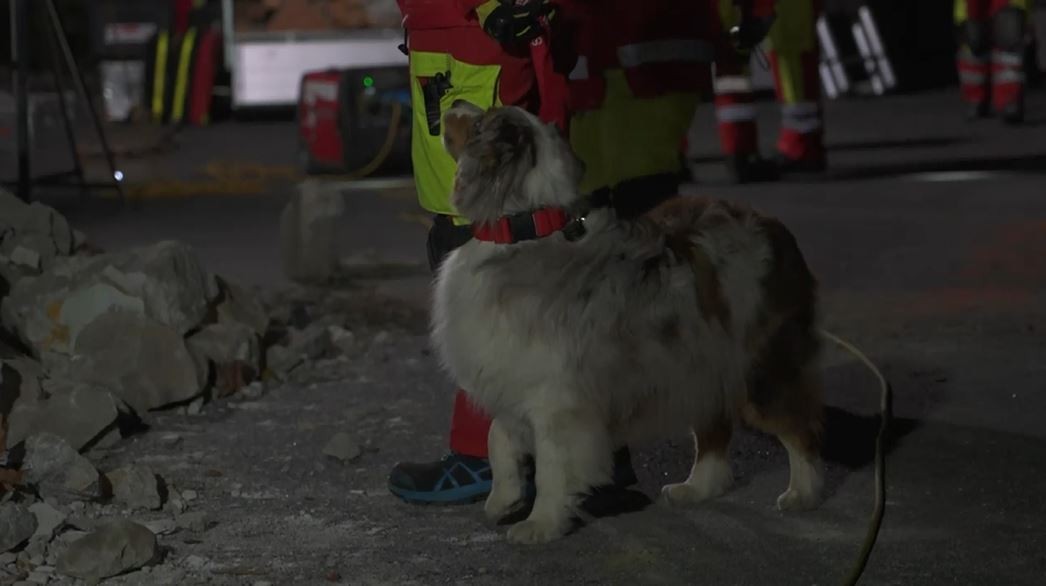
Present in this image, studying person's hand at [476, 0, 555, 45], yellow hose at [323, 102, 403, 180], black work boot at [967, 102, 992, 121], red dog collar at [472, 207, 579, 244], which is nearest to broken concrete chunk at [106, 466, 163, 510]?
red dog collar at [472, 207, 579, 244]

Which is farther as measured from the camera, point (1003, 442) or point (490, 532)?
point (1003, 442)

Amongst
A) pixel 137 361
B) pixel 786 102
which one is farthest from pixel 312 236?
pixel 786 102

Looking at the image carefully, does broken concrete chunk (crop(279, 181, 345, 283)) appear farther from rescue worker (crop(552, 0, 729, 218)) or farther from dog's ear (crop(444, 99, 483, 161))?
dog's ear (crop(444, 99, 483, 161))

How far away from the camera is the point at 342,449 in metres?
5.39

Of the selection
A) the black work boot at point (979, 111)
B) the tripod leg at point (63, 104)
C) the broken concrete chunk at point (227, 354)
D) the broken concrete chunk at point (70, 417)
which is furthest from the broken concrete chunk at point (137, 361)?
the black work boot at point (979, 111)

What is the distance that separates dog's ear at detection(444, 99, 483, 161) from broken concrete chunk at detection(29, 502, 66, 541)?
1.35 metres

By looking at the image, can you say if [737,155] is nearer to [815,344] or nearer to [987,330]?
[987,330]

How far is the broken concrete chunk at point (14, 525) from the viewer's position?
432 cm

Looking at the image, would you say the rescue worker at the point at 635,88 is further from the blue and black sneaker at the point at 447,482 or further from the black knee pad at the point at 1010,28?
the black knee pad at the point at 1010,28

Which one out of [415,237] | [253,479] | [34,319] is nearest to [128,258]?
[34,319]

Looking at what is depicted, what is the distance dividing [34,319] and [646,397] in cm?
271

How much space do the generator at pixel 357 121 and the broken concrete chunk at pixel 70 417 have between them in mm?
8287

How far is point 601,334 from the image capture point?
4.32 m

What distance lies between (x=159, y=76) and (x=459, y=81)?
15998 millimetres
